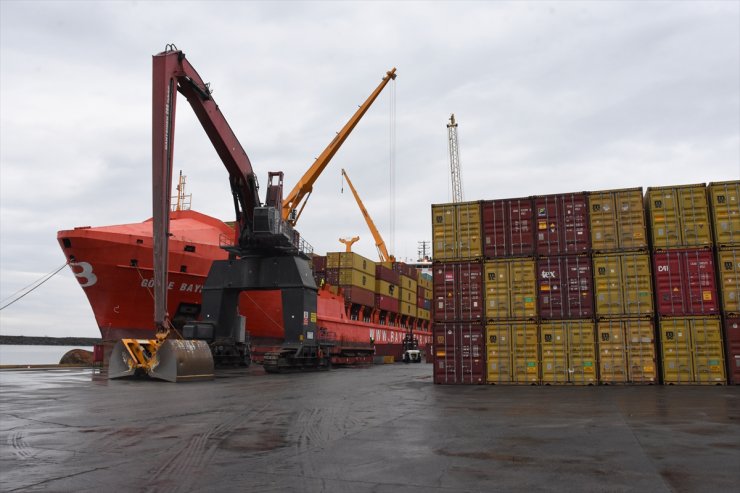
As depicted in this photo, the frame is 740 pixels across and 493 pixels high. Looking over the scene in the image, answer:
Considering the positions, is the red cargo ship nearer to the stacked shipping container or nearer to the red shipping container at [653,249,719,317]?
the stacked shipping container

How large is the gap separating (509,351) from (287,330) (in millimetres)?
14004

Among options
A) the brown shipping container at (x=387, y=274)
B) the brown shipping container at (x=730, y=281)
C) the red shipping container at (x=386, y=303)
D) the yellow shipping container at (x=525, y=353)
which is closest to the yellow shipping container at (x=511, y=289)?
the yellow shipping container at (x=525, y=353)

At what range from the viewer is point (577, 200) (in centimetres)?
2136

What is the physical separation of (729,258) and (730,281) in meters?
0.84

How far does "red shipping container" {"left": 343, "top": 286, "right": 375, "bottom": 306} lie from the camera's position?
1897 inches

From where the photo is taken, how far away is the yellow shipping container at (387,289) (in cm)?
5572

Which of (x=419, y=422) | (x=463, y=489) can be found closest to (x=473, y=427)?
(x=419, y=422)

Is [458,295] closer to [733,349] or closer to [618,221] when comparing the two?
[618,221]

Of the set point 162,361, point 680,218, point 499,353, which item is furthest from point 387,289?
point 162,361

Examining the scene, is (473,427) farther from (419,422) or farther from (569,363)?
(569,363)

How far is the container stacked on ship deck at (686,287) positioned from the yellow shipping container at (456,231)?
21.8 ft

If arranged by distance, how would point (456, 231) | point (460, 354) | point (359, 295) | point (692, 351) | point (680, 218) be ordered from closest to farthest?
1. point (692, 351)
2. point (680, 218)
3. point (460, 354)
4. point (456, 231)
5. point (359, 295)

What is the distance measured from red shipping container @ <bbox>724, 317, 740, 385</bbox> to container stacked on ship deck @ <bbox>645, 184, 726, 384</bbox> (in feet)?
0.69

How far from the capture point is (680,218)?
67.1ft
